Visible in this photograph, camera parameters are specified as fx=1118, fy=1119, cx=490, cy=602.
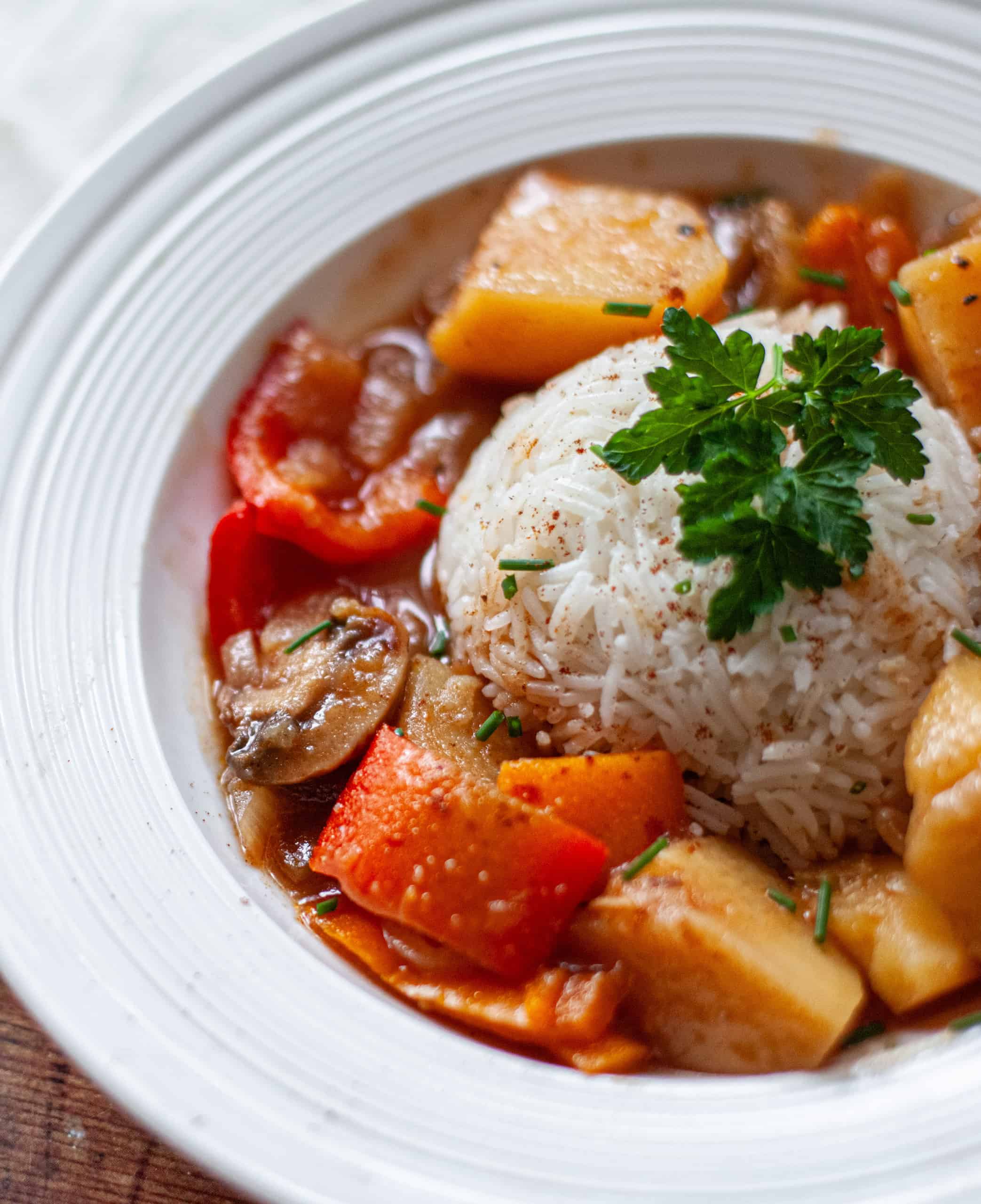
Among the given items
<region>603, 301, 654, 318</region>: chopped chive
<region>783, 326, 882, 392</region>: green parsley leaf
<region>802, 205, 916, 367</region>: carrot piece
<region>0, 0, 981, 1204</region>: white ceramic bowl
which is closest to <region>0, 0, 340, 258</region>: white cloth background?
<region>0, 0, 981, 1204</region>: white ceramic bowl

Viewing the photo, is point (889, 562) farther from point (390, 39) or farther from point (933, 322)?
point (390, 39)

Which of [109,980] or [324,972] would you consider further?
[324,972]

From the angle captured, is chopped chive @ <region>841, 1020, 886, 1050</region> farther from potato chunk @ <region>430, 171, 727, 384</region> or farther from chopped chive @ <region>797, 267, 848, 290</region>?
chopped chive @ <region>797, 267, 848, 290</region>

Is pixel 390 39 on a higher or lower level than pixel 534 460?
higher

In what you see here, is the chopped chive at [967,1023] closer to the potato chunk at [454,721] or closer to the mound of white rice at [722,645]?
the mound of white rice at [722,645]

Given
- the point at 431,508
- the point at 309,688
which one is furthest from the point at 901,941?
the point at 431,508

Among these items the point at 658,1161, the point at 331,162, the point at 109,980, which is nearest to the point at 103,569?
the point at 109,980
